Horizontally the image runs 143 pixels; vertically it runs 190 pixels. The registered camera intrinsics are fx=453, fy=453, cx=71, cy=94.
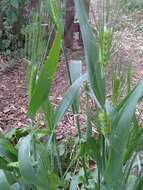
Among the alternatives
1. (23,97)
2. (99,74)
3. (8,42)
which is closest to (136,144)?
(99,74)

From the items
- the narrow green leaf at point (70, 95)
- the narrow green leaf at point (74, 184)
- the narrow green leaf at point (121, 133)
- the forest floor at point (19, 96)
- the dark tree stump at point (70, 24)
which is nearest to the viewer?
the narrow green leaf at point (121, 133)

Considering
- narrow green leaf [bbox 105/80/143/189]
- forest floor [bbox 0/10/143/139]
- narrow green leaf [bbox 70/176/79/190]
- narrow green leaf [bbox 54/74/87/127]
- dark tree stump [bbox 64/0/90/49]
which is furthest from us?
dark tree stump [bbox 64/0/90/49]

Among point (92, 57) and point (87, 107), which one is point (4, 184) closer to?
point (87, 107)

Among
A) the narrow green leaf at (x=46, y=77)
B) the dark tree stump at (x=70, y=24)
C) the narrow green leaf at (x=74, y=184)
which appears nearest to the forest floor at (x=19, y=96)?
the dark tree stump at (x=70, y=24)

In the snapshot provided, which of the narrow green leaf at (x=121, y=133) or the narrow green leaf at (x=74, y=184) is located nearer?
the narrow green leaf at (x=121, y=133)

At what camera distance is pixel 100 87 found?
1006mm

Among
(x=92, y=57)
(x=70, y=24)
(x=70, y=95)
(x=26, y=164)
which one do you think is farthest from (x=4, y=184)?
(x=70, y=24)

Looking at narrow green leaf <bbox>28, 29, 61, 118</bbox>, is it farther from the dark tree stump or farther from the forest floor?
the dark tree stump

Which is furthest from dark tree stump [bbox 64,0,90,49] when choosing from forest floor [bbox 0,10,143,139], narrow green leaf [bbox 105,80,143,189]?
narrow green leaf [bbox 105,80,143,189]

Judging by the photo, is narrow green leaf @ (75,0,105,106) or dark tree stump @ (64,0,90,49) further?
dark tree stump @ (64,0,90,49)

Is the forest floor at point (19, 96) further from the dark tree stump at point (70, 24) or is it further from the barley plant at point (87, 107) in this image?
the barley plant at point (87, 107)

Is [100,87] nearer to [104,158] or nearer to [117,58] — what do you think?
[117,58]

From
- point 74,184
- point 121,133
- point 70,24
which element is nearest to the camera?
point 121,133

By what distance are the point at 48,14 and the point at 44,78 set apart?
0.20 meters
